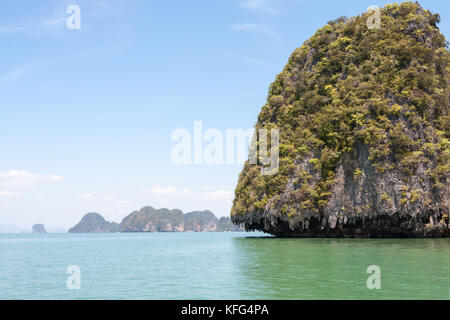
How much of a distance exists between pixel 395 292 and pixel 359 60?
1378 inches

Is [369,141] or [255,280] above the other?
[369,141]

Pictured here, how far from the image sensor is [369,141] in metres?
37.9

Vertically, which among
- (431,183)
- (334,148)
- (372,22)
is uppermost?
(372,22)

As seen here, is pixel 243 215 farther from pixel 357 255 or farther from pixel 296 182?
pixel 357 255

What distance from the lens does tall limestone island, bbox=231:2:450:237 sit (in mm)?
36531

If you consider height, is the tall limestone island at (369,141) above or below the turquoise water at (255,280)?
above

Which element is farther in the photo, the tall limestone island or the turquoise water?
the tall limestone island

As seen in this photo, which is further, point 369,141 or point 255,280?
point 369,141

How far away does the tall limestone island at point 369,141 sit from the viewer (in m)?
36.5

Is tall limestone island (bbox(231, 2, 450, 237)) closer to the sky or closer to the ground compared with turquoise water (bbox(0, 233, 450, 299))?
closer to the sky

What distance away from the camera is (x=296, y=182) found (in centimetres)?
4169

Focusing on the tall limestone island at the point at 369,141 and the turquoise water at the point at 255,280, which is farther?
the tall limestone island at the point at 369,141
